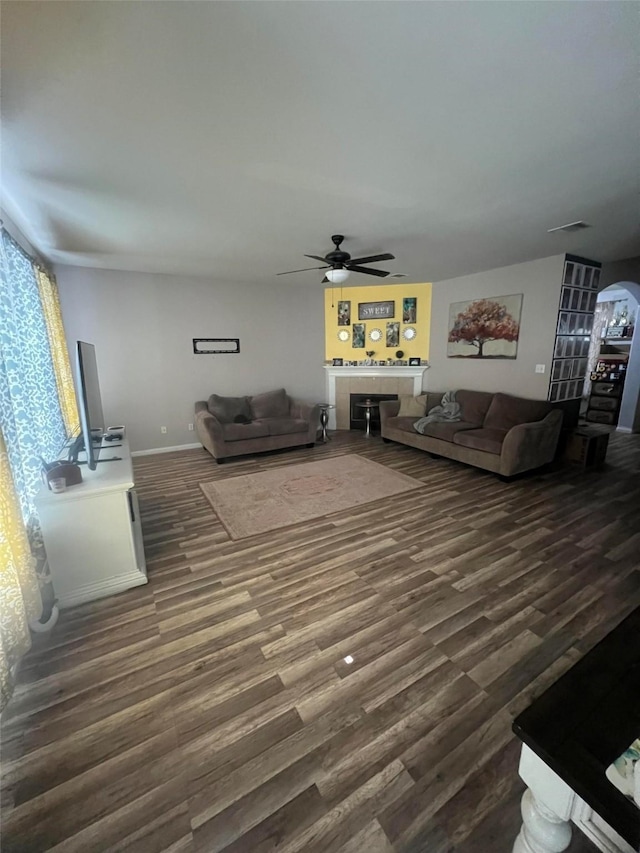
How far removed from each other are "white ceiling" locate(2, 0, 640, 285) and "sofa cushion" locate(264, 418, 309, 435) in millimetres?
2617

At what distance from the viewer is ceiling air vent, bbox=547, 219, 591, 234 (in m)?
2.97

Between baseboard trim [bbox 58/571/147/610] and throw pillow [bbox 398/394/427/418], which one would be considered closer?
baseboard trim [bbox 58/571/147/610]

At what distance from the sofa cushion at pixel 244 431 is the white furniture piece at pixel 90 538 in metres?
2.39

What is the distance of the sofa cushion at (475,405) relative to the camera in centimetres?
472

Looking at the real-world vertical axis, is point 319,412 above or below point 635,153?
below

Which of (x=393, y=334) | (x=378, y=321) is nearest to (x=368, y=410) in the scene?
(x=393, y=334)

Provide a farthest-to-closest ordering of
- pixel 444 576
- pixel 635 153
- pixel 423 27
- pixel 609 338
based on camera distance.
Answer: pixel 609 338 → pixel 444 576 → pixel 635 153 → pixel 423 27

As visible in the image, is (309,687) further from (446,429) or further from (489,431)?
(489,431)

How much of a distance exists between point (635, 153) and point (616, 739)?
9.18 ft

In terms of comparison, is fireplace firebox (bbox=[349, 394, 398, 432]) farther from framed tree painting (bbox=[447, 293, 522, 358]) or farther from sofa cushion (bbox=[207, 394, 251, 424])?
sofa cushion (bbox=[207, 394, 251, 424])

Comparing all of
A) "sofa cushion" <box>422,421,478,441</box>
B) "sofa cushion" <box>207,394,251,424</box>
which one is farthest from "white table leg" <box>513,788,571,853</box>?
"sofa cushion" <box>207,394,251,424</box>

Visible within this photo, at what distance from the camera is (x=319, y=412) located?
532 cm

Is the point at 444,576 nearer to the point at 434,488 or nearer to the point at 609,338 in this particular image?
the point at 434,488

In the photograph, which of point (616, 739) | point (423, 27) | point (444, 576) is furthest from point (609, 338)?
point (616, 739)
